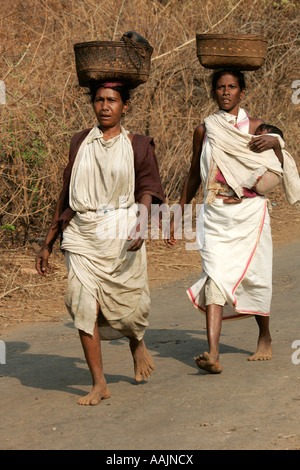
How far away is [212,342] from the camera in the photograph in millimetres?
5297

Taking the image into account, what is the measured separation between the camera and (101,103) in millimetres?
4938

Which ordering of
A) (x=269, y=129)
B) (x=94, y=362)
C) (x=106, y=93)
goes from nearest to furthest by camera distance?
1. (x=94, y=362)
2. (x=106, y=93)
3. (x=269, y=129)

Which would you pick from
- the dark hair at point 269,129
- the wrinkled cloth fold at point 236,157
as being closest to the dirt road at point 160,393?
the wrinkled cloth fold at point 236,157

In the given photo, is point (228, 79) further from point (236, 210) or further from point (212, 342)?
point (212, 342)

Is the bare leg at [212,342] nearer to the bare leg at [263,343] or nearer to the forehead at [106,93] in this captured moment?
the bare leg at [263,343]

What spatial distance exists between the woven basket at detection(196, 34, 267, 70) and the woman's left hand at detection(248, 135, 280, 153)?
49 centimetres

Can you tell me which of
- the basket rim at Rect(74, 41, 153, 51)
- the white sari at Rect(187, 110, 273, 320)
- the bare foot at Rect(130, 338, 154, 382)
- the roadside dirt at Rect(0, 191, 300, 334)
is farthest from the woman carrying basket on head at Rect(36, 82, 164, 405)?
the roadside dirt at Rect(0, 191, 300, 334)

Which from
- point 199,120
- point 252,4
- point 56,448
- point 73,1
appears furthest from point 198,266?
point 56,448

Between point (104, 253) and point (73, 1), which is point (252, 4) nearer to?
point (73, 1)

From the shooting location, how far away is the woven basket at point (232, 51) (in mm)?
5594

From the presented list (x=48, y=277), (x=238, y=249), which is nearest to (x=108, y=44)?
(x=238, y=249)

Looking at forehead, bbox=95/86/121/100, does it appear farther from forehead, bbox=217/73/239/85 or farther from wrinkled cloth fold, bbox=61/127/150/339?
forehead, bbox=217/73/239/85

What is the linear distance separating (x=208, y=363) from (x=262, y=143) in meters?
1.52

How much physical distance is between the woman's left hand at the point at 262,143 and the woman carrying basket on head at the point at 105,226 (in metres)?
0.88
